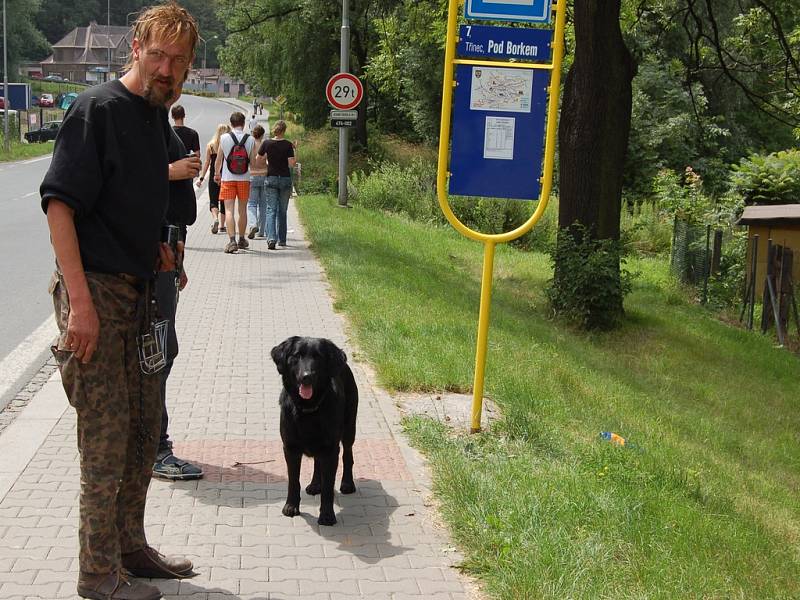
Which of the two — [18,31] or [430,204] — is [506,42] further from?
[18,31]

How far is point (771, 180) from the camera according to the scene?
2041cm

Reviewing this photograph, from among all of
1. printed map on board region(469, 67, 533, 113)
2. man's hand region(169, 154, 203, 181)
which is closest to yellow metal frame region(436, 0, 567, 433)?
printed map on board region(469, 67, 533, 113)

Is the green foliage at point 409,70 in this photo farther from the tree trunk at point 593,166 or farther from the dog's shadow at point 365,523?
the dog's shadow at point 365,523

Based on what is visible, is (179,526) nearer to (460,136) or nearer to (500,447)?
(500,447)

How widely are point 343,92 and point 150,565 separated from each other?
18.0m

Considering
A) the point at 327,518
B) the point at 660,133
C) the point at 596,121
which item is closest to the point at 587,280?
the point at 596,121

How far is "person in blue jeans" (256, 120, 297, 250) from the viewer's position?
16.0 meters

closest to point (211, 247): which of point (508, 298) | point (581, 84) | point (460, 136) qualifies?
point (508, 298)

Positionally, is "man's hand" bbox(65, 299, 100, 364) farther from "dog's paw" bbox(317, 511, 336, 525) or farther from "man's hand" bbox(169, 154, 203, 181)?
"dog's paw" bbox(317, 511, 336, 525)

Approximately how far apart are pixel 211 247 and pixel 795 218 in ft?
31.3

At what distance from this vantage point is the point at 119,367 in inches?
145

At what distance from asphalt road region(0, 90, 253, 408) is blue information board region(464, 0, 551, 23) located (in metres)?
4.18

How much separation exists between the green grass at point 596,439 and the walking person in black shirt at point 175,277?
1415 millimetres

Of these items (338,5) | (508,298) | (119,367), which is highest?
(338,5)
